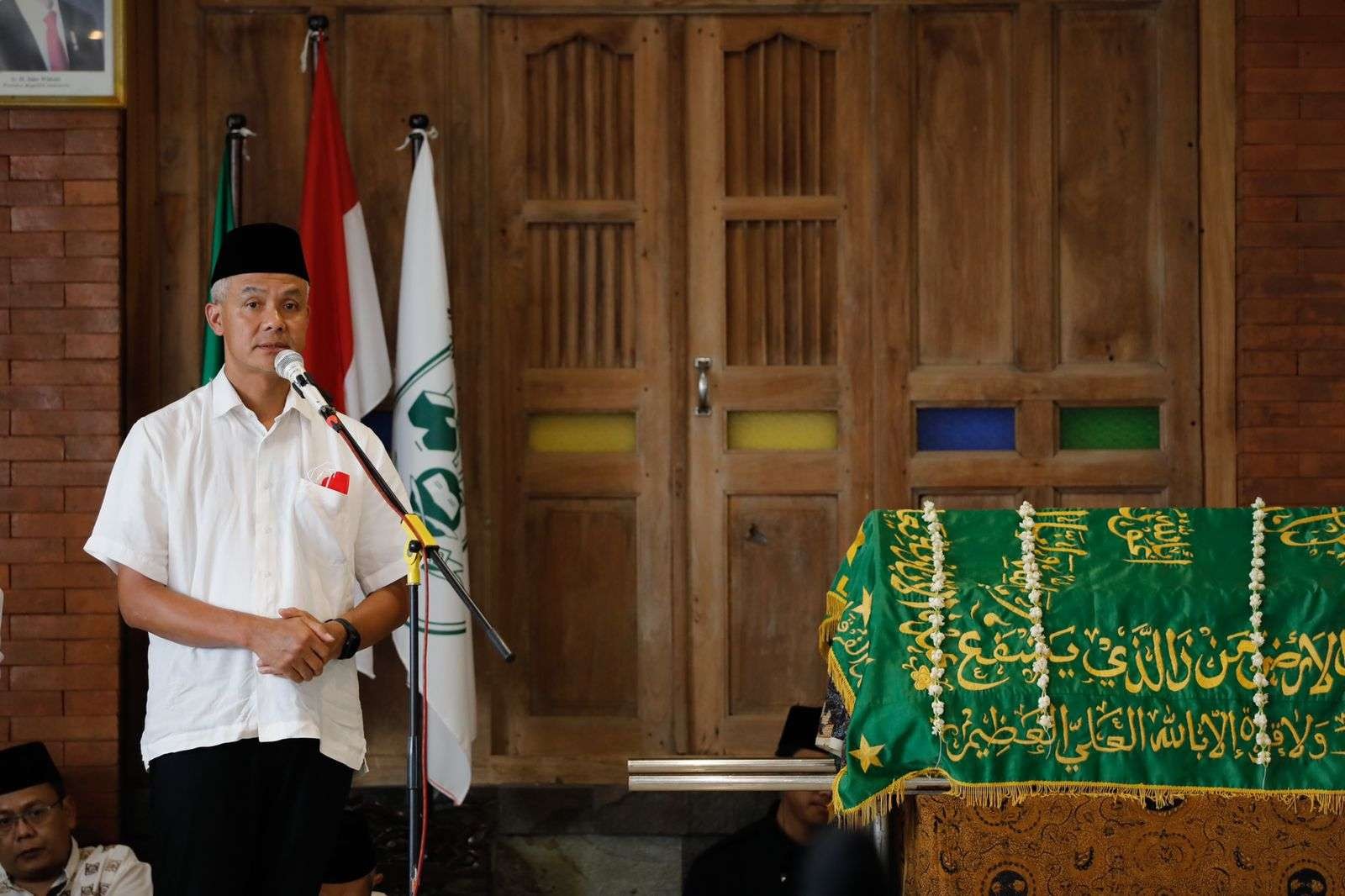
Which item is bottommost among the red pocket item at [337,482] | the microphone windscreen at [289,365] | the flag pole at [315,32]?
the red pocket item at [337,482]

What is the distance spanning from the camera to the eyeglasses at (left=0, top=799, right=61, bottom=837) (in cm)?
350

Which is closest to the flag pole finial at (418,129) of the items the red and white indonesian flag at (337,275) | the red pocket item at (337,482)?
the red and white indonesian flag at (337,275)

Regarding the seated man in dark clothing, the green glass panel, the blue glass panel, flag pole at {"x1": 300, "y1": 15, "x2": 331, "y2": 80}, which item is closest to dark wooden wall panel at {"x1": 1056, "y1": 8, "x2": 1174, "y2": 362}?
the green glass panel

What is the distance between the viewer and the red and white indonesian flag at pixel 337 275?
154 inches

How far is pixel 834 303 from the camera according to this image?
4.18 metres

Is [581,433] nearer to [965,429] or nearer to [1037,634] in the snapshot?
[965,429]

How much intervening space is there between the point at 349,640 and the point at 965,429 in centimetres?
227

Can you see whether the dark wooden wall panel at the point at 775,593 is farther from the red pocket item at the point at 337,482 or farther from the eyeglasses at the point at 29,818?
the eyeglasses at the point at 29,818

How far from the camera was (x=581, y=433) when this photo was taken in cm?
417

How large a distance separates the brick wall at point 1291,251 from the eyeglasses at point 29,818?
11.6 feet

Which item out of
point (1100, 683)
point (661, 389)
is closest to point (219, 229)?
point (661, 389)

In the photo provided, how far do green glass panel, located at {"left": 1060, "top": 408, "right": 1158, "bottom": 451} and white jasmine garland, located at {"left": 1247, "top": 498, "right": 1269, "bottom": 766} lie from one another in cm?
141

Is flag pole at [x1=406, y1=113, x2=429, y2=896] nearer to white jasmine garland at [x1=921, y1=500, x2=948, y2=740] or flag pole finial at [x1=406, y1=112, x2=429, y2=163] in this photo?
white jasmine garland at [x1=921, y1=500, x2=948, y2=740]

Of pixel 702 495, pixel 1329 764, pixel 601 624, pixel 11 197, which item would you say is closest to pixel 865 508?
pixel 702 495
